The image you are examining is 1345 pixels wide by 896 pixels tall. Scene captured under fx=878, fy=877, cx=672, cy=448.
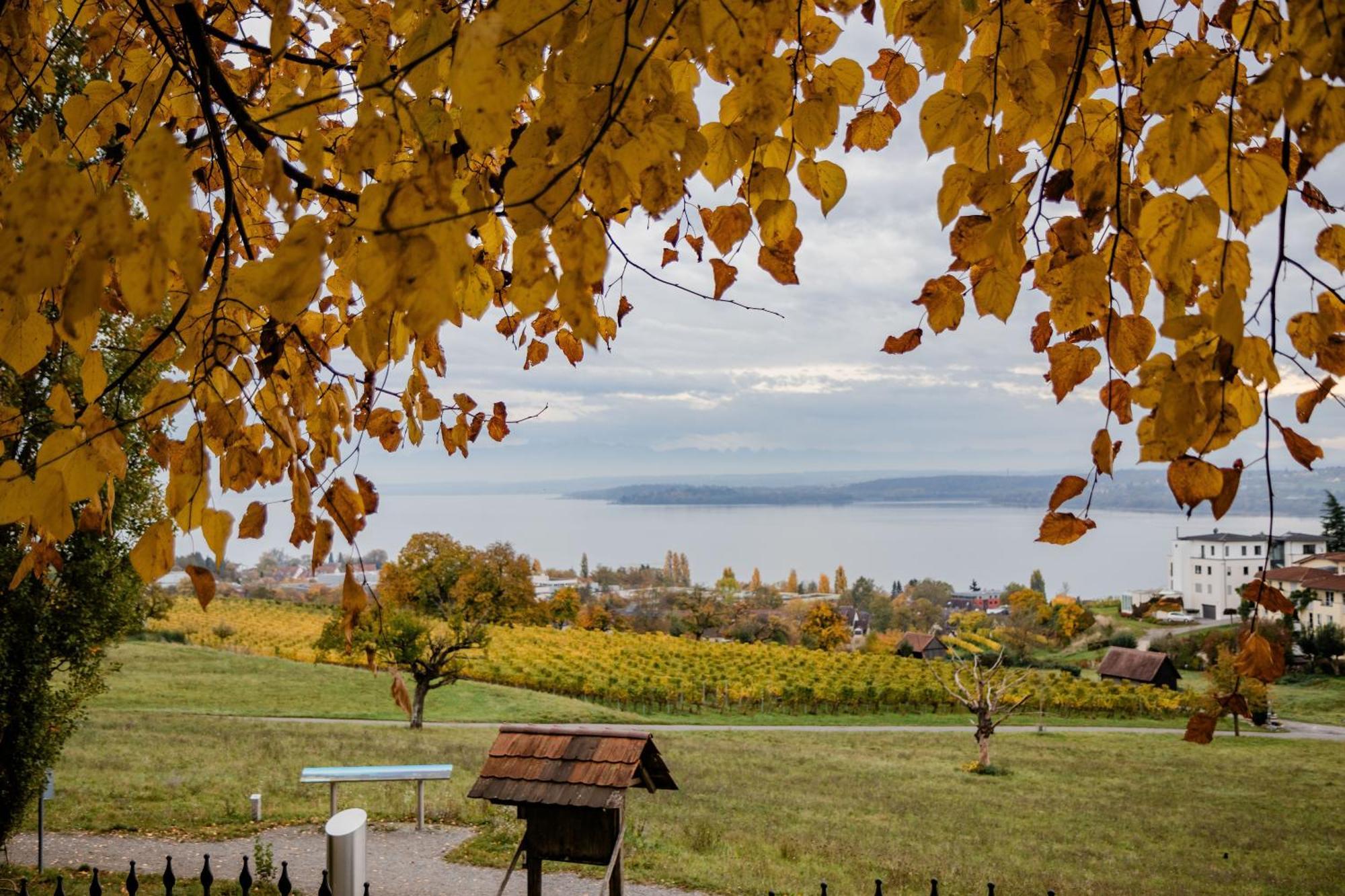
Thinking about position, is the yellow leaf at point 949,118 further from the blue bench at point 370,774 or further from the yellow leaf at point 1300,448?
the blue bench at point 370,774

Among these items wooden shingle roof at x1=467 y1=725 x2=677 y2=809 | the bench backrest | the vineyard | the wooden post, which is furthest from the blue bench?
the vineyard

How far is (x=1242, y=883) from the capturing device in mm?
9703

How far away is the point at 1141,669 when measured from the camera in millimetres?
30297

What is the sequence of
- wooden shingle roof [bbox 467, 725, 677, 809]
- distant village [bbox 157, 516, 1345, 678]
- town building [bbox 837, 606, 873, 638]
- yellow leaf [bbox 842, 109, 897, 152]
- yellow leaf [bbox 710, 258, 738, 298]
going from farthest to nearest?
1. town building [bbox 837, 606, 873, 638]
2. distant village [bbox 157, 516, 1345, 678]
3. wooden shingle roof [bbox 467, 725, 677, 809]
4. yellow leaf [bbox 842, 109, 897, 152]
5. yellow leaf [bbox 710, 258, 738, 298]

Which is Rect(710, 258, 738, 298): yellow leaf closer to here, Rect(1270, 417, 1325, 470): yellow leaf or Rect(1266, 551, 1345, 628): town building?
Rect(1270, 417, 1325, 470): yellow leaf

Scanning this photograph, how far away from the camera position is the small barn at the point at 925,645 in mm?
36875

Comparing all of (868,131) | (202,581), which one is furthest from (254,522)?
(868,131)

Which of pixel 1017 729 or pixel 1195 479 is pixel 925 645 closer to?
pixel 1017 729

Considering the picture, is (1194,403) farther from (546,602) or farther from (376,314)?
(546,602)

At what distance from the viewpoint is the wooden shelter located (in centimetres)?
464

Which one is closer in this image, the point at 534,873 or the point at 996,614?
Result: the point at 534,873

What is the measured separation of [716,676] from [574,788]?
25291mm

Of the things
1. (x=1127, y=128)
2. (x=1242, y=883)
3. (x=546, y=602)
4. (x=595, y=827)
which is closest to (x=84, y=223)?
(x=1127, y=128)

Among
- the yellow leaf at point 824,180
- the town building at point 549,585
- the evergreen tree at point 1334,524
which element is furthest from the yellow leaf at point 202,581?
the evergreen tree at point 1334,524
